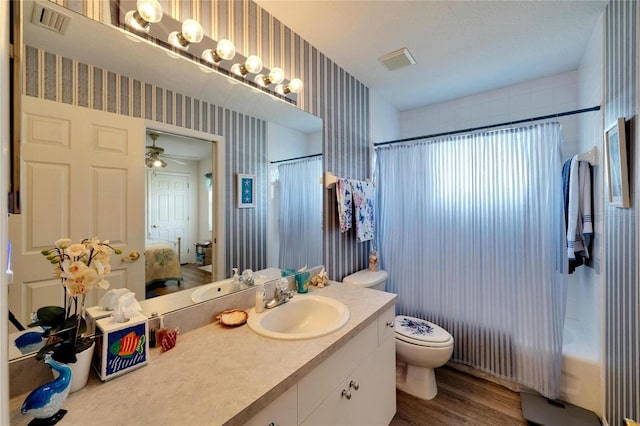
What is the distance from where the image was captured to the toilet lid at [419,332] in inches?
71.0

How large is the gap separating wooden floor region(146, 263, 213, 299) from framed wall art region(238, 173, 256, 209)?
14.9 inches

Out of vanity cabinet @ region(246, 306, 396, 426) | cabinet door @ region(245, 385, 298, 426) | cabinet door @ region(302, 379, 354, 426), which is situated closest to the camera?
cabinet door @ region(245, 385, 298, 426)

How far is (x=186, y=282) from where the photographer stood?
3.88 ft

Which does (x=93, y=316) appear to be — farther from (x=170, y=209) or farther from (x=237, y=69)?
(x=237, y=69)

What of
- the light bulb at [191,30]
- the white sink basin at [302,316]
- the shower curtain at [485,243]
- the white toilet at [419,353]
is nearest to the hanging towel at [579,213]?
the shower curtain at [485,243]

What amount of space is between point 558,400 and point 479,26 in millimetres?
2416

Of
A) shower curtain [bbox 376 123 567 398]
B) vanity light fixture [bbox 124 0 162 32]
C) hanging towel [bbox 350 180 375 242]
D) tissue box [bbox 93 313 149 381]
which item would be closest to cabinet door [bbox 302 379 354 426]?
tissue box [bbox 93 313 149 381]

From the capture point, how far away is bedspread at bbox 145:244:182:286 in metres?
1.06

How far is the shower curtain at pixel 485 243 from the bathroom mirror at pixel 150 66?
1257 mm

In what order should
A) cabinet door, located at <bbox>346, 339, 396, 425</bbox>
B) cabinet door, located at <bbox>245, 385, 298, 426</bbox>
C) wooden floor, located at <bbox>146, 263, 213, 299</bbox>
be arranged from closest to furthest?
cabinet door, located at <bbox>245, 385, 298, 426</bbox> < wooden floor, located at <bbox>146, 263, 213, 299</bbox> < cabinet door, located at <bbox>346, 339, 396, 425</bbox>

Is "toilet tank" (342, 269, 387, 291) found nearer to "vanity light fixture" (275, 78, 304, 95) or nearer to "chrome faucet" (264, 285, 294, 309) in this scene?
"chrome faucet" (264, 285, 294, 309)

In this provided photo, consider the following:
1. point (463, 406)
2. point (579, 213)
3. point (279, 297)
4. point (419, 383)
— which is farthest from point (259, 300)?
point (579, 213)

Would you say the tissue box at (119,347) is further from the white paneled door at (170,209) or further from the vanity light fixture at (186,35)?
the vanity light fixture at (186,35)

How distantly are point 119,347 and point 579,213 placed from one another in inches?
95.6
